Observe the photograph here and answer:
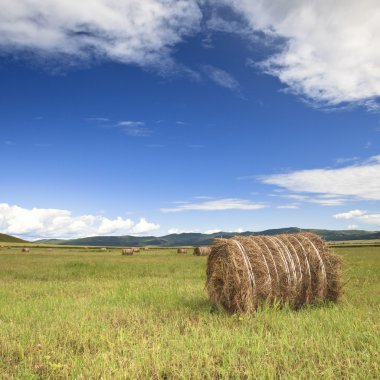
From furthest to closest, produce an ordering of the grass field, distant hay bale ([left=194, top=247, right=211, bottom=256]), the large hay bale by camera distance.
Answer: distant hay bale ([left=194, top=247, right=211, bottom=256]), the large hay bale, the grass field

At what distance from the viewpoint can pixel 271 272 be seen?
9867 millimetres

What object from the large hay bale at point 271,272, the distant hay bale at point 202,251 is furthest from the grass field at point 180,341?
the distant hay bale at point 202,251

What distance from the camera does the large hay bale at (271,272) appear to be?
948 centimetres

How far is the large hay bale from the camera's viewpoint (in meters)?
9.48

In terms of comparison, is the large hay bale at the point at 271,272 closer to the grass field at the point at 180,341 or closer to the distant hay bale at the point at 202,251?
the grass field at the point at 180,341

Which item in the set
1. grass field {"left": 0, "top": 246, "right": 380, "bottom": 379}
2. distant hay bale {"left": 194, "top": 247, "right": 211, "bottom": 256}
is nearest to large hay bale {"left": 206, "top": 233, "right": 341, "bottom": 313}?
grass field {"left": 0, "top": 246, "right": 380, "bottom": 379}

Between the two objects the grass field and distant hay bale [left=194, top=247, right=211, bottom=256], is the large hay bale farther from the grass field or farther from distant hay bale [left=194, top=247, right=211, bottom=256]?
distant hay bale [left=194, top=247, right=211, bottom=256]

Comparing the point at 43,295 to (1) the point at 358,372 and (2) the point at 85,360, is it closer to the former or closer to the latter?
(2) the point at 85,360

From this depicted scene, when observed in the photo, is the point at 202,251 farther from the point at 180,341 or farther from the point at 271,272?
the point at 180,341

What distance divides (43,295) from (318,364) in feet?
33.3

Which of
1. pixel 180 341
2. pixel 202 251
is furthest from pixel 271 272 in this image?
pixel 202 251

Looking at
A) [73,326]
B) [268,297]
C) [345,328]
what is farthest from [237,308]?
[73,326]

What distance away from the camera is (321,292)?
34.6 ft

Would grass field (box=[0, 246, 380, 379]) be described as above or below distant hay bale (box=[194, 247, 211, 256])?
below
